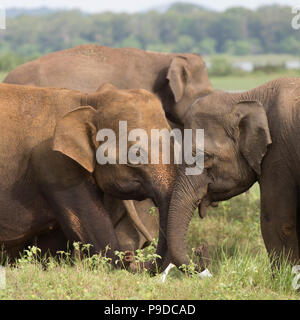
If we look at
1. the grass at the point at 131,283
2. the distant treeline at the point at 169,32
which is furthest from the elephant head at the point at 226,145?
the distant treeline at the point at 169,32

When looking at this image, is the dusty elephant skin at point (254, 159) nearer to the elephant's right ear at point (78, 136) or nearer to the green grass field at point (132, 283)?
the green grass field at point (132, 283)

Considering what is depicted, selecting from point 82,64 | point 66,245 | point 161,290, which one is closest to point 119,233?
point 66,245

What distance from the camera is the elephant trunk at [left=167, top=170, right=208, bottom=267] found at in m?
5.72

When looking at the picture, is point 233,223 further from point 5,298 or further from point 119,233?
point 5,298

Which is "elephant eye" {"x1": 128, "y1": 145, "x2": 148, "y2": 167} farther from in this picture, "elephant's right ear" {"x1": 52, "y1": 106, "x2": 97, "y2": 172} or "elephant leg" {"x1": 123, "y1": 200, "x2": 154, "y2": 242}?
"elephant leg" {"x1": 123, "y1": 200, "x2": 154, "y2": 242}

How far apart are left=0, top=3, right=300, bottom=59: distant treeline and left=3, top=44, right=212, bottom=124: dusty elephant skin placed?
91947 millimetres

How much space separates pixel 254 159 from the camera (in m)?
6.00

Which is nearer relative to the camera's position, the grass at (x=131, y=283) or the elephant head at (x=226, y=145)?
the grass at (x=131, y=283)

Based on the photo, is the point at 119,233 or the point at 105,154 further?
the point at 119,233

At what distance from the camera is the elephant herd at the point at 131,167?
5898 mm

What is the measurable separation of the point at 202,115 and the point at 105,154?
77 cm

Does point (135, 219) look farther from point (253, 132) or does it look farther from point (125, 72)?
point (125, 72)

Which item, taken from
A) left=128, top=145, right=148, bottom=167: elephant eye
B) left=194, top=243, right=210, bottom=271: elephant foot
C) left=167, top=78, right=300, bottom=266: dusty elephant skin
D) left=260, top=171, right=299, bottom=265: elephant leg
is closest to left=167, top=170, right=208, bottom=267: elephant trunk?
left=167, top=78, right=300, bottom=266: dusty elephant skin

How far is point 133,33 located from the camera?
398 feet
